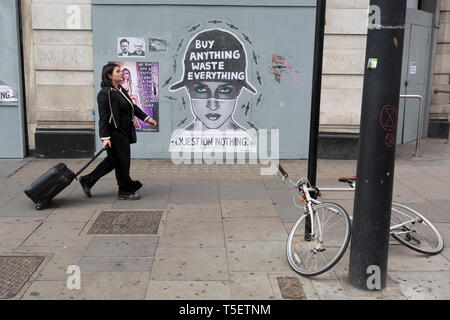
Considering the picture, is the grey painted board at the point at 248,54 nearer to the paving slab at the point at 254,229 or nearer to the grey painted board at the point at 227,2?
the grey painted board at the point at 227,2

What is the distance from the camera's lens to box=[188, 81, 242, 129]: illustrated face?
9328mm

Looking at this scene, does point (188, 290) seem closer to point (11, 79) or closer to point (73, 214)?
Answer: point (73, 214)

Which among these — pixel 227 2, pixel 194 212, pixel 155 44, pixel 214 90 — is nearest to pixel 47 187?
pixel 194 212

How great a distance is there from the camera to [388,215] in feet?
13.7

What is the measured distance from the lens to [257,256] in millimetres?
5035

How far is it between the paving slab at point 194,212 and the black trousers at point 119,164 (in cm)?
66

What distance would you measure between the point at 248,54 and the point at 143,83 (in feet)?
6.50

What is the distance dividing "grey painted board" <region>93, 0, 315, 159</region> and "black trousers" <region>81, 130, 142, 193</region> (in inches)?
98.8

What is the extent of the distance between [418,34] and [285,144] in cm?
416

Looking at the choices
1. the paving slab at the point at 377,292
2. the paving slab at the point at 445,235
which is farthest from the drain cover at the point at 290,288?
the paving slab at the point at 445,235

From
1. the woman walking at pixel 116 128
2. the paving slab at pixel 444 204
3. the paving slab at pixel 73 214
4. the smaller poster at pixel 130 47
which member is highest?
the smaller poster at pixel 130 47

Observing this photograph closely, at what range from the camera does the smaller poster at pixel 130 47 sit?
9102mm

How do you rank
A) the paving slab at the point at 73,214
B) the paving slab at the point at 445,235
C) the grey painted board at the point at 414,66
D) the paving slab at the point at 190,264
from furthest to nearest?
the grey painted board at the point at 414,66
the paving slab at the point at 73,214
the paving slab at the point at 445,235
the paving slab at the point at 190,264

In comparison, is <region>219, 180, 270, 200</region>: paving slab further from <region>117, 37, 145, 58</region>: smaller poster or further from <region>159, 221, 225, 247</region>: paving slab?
<region>117, 37, 145, 58</region>: smaller poster
